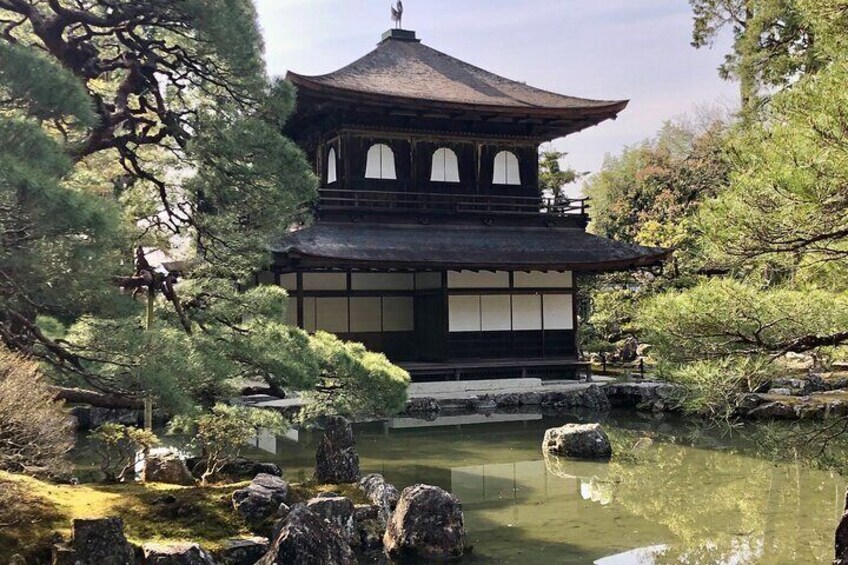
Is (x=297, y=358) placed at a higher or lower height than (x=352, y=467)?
higher

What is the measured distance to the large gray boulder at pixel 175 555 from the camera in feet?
17.1

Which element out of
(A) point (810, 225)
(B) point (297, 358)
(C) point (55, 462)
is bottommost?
(C) point (55, 462)

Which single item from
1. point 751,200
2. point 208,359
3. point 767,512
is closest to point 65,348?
point 208,359

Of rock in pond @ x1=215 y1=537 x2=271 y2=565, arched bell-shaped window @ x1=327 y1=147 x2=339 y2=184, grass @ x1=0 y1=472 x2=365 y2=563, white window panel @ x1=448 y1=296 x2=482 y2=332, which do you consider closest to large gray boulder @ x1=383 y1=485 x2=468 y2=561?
grass @ x1=0 y1=472 x2=365 y2=563

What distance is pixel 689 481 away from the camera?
981 centimetres

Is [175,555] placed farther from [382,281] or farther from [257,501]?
[382,281]

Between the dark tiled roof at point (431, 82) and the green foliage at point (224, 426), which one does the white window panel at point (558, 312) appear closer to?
the dark tiled roof at point (431, 82)

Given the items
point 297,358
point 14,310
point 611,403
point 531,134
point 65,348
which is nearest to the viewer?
point 14,310

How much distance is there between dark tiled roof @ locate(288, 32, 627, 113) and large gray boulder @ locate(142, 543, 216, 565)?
475 inches

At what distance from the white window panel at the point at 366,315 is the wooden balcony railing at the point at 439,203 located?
2.38m

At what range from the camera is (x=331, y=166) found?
18688 millimetres

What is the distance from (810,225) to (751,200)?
37 centimetres

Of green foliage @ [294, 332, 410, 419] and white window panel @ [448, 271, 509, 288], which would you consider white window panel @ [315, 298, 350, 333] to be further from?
green foliage @ [294, 332, 410, 419]

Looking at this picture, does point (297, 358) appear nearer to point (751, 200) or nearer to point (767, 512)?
point (751, 200)
